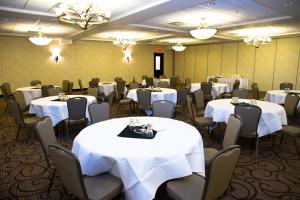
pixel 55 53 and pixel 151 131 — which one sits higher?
pixel 55 53

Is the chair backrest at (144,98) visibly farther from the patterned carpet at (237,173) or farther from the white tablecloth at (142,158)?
the white tablecloth at (142,158)

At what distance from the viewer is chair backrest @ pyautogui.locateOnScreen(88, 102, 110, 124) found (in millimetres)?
4035

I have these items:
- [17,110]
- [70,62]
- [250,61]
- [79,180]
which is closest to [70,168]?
[79,180]

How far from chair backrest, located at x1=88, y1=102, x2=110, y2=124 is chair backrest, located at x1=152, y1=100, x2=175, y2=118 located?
914 mm

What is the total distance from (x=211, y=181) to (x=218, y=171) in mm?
99

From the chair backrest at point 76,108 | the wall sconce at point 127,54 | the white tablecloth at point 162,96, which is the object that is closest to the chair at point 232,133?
the chair backrest at point 76,108

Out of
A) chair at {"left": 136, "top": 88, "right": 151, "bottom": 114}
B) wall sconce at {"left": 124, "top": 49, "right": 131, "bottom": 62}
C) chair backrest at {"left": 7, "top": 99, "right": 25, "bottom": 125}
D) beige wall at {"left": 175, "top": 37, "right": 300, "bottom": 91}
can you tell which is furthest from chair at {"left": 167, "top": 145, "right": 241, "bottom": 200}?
wall sconce at {"left": 124, "top": 49, "right": 131, "bottom": 62}

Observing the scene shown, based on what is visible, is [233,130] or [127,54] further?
[127,54]

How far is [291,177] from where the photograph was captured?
3.43m

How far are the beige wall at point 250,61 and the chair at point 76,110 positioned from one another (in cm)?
1104

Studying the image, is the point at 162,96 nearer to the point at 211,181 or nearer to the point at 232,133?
the point at 232,133

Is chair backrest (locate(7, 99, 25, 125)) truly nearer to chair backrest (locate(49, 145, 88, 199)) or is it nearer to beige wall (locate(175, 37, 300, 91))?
chair backrest (locate(49, 145, 88, 199))

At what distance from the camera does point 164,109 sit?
13.8 feet

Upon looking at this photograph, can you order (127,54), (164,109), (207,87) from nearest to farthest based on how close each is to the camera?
1. (164,109)
2. (207,87)
3. (127,54)
